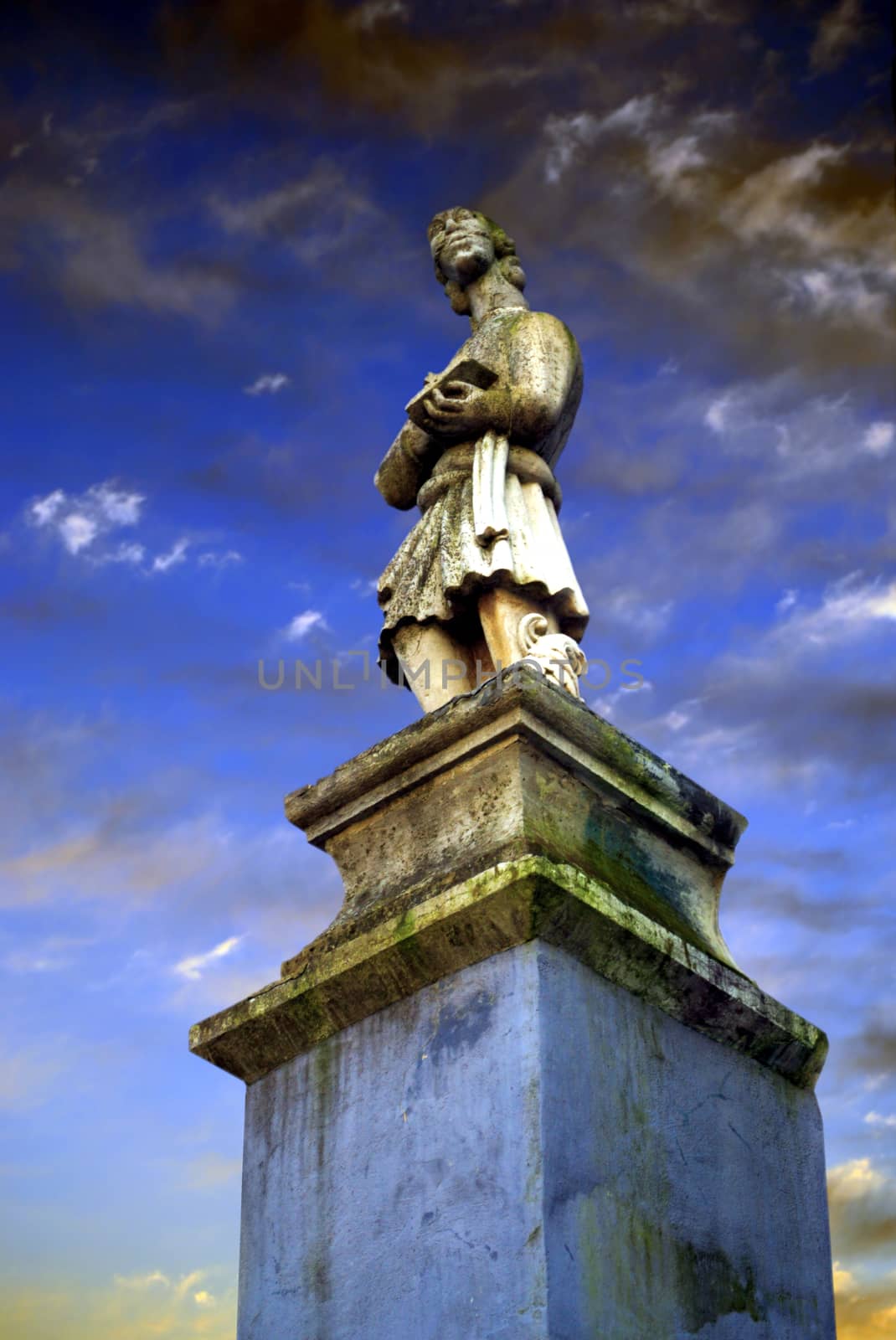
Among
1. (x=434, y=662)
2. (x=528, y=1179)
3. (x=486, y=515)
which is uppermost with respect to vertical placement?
(x=486, y=515)

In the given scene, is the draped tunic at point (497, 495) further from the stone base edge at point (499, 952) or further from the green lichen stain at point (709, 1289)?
the green lichen stain at point (709, 1289)

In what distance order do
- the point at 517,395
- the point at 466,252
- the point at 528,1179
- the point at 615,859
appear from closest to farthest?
the point at 528,1179, the point at 615,859, the point at 517,395, the point at 466,252

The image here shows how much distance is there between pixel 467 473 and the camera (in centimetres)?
695

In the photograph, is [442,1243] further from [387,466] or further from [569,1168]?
[387,466]

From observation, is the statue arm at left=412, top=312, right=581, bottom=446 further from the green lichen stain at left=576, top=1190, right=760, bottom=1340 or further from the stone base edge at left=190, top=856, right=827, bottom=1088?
the green lichen stain at left=576, top=1190, right=760, bottom=1340

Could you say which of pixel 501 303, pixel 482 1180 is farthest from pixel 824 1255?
pixel 501 303

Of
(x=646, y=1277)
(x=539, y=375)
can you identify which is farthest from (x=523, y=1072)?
(x=539, y=375)

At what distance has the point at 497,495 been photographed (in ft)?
21.7

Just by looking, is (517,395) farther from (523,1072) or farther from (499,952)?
(523,1072)

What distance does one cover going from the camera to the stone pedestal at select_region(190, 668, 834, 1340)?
4.45m

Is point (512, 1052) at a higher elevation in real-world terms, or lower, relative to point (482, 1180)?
higher

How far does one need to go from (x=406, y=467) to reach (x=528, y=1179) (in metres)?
3.84

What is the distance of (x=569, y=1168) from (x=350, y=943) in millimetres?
1124

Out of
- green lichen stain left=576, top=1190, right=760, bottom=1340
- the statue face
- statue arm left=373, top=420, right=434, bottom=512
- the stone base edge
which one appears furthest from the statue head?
green lichen stain left=576, top=1190, right=760, bottom=1340
